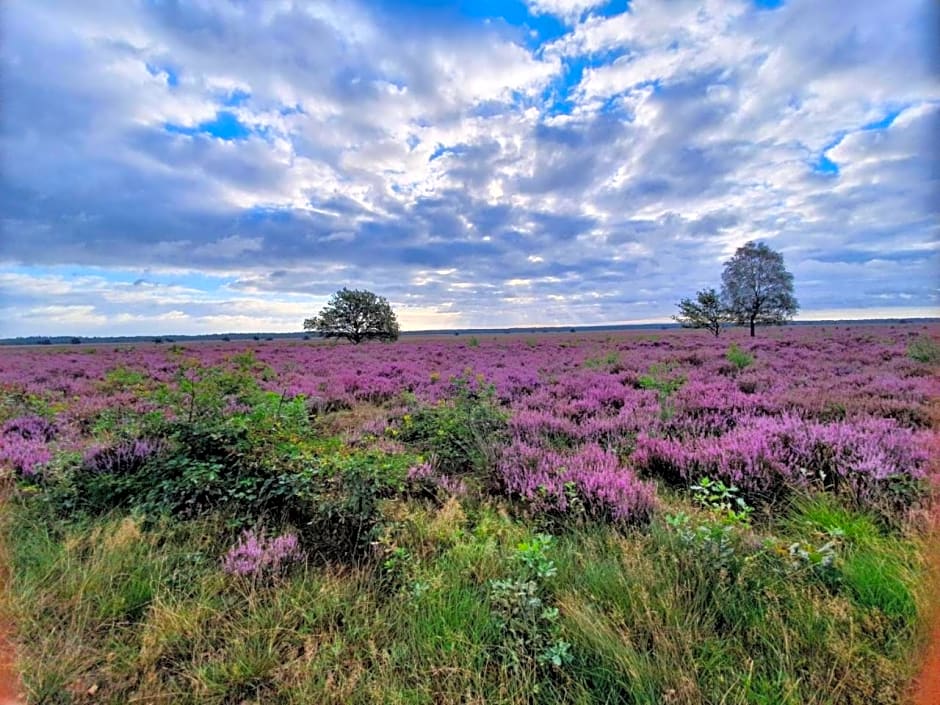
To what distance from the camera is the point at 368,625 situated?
245 cm

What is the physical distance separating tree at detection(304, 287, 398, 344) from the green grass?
45523 millimetres

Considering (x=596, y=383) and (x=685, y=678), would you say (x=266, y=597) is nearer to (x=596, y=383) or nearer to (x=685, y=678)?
(x=685, y=678)

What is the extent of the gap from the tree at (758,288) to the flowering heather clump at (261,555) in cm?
4541

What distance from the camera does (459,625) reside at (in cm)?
235

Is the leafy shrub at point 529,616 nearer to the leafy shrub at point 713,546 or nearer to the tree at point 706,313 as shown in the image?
the leafy shrub at point 713,546

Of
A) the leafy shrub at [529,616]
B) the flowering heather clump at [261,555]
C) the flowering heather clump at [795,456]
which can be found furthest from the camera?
the flowering heather clump at [795,456]

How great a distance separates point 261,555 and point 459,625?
1.59 meters

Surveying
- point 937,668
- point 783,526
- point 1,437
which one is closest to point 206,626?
point 937,668

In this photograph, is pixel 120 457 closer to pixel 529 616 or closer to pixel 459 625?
pixel 459 625

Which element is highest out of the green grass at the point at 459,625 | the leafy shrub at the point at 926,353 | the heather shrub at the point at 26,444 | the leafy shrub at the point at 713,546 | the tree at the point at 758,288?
the tree at the point at 758,288

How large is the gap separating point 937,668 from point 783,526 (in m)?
2.28

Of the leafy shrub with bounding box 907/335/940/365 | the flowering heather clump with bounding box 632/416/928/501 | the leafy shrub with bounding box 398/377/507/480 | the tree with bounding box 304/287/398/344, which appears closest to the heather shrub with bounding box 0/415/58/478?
the leafy shrub with bounding box 398/377/507/480

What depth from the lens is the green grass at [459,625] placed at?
199 centimetres

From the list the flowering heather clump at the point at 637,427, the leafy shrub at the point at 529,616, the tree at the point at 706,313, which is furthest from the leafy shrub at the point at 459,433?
the tree at the point at 706,313
